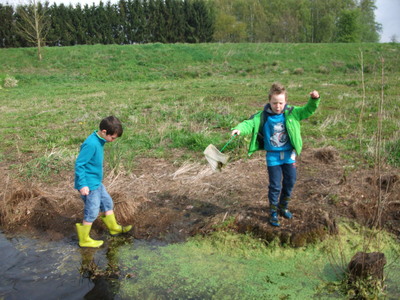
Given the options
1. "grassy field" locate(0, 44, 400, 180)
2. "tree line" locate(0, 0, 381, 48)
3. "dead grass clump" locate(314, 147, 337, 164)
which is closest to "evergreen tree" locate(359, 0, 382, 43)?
"tree line" locate(0, 0, 381, 48)

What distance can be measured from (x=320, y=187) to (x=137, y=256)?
8.40 ft

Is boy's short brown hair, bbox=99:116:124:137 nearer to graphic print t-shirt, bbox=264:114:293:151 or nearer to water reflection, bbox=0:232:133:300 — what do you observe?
water reflection, bbox=0:232:133:300

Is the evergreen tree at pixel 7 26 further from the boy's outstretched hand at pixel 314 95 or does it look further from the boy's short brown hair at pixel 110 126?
the boy's outstretched hand at pixel 314 95

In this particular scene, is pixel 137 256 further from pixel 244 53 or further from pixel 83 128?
pixel 244 53

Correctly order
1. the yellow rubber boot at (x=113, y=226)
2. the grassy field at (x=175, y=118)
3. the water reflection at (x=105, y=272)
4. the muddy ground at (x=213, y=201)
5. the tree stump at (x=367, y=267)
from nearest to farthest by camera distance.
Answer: the tree stump at (x=367, y=267), the water reflection at (x=105, y=272), the muddy ground at (x=213, y=201), the yellow rubber boot at (x=113, y=226), the grassy field at (x=175, y=118)

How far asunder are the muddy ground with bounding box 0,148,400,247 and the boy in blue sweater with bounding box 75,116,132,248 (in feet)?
1.31

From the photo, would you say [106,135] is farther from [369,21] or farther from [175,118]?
[369,21]

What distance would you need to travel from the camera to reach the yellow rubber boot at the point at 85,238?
158 inches

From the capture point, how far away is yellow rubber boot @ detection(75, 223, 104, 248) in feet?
13.2

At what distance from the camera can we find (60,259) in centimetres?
384

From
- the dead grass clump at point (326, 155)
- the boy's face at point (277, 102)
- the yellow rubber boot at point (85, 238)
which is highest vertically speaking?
the boy's face at point (277, 102)

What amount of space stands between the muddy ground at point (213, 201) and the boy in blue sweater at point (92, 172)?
40 centimetres

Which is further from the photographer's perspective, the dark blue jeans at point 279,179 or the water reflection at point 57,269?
the dark blue jeans at point 279,179

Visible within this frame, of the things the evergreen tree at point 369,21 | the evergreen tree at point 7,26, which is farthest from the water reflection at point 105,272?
the evergreen tree at point 369,21
